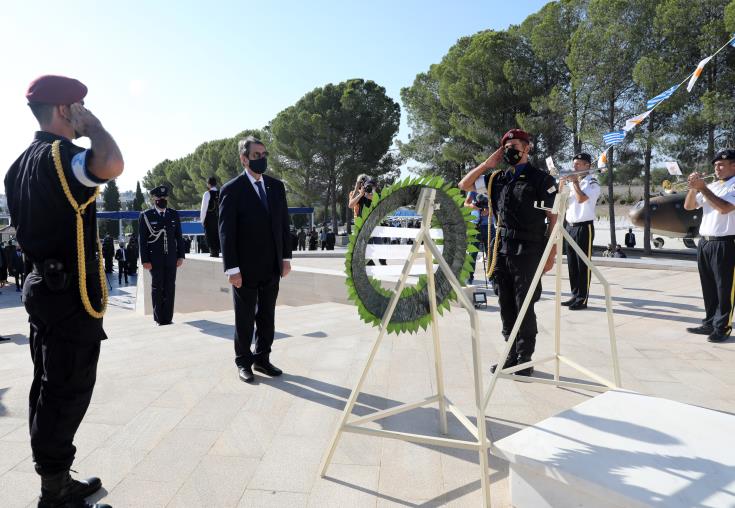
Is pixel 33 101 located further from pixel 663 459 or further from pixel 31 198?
pixel 663 459

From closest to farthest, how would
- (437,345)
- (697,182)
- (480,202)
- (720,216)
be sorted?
(437,345)
(697,182)
(720,216)
(480,202)

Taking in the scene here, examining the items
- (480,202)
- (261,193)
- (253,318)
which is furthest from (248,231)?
(480,202)

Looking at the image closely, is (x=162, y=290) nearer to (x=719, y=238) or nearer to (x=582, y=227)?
(x=582, y=227)

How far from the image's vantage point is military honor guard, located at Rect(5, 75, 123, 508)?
2055mm

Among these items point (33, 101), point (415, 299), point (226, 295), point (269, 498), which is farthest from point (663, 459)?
point (226, 295)

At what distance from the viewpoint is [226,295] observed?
41.8 ft

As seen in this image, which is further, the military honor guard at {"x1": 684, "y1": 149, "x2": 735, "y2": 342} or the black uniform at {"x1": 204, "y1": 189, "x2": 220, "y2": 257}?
the black uniform at {"x1": 204, "y1": 189, "x2": 220, "y2": 257}

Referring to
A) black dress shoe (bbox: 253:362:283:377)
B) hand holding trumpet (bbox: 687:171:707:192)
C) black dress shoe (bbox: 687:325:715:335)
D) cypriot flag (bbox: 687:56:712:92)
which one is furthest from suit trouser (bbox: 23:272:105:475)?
cypriot flag (bbox: 687:56:712:92)

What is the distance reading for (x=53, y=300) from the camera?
2088mm

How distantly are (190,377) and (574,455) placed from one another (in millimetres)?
3106

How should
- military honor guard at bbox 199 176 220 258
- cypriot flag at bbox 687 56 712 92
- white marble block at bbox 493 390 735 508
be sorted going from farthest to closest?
military honor guard at bbox 199 176 220 258
cypriot flag at bbox 687 56 712 92
white marble block at bbox 493 390 735 508

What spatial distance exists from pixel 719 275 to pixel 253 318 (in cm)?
478

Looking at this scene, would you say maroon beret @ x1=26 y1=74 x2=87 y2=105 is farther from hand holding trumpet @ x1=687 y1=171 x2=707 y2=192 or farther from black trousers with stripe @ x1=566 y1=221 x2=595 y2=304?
black trousers with stripe @ x1=566 y1=221 x2=595 y2=304

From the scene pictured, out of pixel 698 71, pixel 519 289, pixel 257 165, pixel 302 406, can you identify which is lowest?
pixel 302 406
